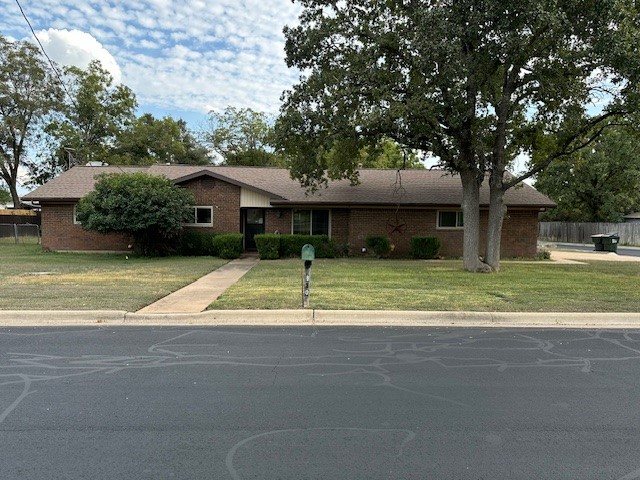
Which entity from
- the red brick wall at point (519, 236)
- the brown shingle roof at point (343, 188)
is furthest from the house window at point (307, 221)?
the red brick wall at point (519, 236)

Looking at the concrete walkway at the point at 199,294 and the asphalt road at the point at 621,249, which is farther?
the asphalt road at the point at 621,249

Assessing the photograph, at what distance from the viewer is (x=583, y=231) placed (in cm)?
4331

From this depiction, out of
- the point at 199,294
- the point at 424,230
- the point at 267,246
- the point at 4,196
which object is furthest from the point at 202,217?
the point at 4,196

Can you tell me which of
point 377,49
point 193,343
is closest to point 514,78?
point 377,49

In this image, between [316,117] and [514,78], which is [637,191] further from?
[316,117]

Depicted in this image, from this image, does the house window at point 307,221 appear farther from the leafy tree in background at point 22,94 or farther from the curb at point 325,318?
the leafy tree in background at point 22,94

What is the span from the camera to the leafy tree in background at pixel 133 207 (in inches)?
693

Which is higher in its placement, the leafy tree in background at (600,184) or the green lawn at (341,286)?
the leafy tree in background at (600,184)

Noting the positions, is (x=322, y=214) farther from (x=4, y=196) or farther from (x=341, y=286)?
(x=4, y=196)

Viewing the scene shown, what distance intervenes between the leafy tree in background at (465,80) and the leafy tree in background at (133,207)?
207 inches

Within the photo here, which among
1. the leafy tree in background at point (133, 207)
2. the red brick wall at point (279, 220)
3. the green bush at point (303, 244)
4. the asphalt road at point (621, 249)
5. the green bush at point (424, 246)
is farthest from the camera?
the asphalt road at point (621, 249)

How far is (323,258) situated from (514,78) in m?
9.78

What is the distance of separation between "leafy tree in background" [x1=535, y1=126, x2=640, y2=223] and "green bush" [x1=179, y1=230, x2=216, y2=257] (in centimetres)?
3286

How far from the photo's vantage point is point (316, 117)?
14.7 metres
